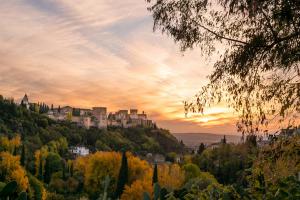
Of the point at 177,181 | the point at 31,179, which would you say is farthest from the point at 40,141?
the point at 177,181

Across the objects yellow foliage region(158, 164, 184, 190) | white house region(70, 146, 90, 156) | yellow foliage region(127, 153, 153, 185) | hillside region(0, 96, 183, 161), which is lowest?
yellow foliage region(158, 164, 184, 190)

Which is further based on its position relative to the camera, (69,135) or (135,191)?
(69,135)

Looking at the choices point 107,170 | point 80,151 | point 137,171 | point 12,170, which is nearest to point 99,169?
point 107,170

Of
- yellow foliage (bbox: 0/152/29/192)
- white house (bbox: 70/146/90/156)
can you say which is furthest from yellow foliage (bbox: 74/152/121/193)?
white house (bbox: 70/146/90/156)

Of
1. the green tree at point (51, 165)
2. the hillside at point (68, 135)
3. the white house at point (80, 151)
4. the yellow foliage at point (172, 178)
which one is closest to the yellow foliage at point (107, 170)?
the yellow foliage at point (172, 178)

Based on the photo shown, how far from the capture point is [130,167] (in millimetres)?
57406

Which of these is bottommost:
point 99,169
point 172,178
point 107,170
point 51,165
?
point 172,178

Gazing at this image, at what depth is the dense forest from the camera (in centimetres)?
564

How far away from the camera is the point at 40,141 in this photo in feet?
361

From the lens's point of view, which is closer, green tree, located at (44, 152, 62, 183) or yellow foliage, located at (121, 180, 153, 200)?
yellow foliage, located at (121, 180, 153, 200)

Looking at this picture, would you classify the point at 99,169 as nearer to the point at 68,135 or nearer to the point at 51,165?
the point at 51,165

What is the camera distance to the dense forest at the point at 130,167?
5.64 m

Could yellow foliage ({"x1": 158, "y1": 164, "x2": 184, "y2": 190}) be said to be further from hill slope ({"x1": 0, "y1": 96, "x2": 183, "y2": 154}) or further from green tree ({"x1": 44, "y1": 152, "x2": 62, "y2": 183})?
hill slope ({"x1": 0, "y1": 96, "x2": 183, "y2": 154})

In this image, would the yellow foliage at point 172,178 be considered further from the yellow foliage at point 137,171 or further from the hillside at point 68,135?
the hillside at point 68,135
